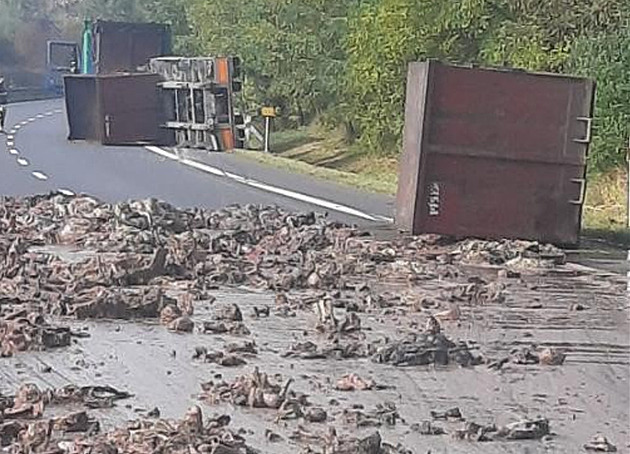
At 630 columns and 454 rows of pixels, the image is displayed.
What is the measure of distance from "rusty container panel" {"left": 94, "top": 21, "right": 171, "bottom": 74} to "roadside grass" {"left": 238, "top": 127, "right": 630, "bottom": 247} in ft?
14.1

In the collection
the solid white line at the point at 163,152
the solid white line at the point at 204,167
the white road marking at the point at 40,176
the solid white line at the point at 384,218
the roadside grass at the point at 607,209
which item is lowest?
the solid white line at the point at 163,152

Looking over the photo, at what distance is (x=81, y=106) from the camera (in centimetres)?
3400

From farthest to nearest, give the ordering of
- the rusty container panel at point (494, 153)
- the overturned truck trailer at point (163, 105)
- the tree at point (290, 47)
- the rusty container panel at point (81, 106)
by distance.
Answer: the tree at point (290, 47)
the rusty container panel at point (81, 106)
the overturned truck trailer at point (163, 105)
the rusty container panel at point (494, 153)

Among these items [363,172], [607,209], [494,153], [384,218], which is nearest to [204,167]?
[363,172]

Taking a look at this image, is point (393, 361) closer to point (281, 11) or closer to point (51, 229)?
point (51, 229)

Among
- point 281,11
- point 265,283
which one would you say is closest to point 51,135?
point 281,11

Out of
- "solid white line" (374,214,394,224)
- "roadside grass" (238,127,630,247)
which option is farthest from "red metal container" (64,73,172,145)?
"solid white line" (374,214,394,224)

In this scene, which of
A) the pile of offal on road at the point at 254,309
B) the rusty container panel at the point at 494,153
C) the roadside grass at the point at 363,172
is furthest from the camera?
the roadside grass at the point at 363,172

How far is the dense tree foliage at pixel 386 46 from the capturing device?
23.3m

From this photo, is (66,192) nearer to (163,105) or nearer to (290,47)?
(163,105)

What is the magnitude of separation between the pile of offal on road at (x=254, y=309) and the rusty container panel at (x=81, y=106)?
14483 millimetres

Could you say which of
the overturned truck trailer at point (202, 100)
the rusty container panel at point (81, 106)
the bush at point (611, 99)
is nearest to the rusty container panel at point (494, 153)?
the bush at point (611, 99)

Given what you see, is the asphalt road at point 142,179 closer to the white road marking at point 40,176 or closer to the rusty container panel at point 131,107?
the white road marking at point 40,176

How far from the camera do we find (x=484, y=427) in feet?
24.5
